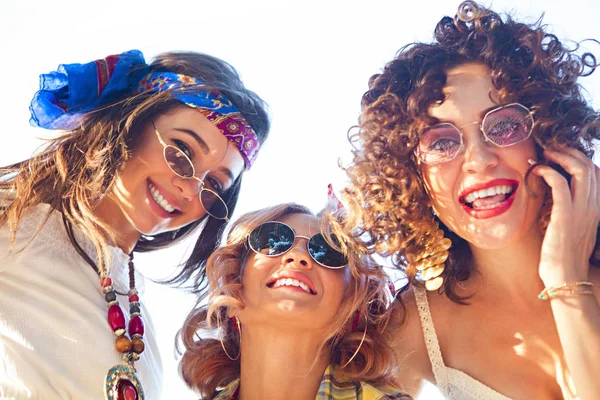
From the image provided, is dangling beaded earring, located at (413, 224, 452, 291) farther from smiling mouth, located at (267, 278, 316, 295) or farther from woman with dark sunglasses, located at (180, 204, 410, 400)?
smiling mouth, located at (267, 278, 316, 295)

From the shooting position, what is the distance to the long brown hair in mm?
3297

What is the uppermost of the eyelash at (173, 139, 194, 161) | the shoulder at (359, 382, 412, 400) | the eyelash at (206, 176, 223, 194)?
the eyelash at (173, 139, 194, 161)

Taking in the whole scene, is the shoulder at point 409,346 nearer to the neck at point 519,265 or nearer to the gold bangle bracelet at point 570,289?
the neck at point 519,265

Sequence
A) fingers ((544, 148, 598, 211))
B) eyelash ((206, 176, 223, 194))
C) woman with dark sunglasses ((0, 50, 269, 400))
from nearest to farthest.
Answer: woman with dark sunglasses ((0, 50, 269, 400)), fingers ((544, 148, 598, 211)), eyelash ((206, 176, 223, 194))

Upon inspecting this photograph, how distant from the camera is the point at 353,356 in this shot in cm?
331

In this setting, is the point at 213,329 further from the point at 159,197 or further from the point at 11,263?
the point at 11,263

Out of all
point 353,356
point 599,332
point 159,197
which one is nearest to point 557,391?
point 599,332

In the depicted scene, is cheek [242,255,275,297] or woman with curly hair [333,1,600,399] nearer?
woman with curly hair [333,1,600,399]

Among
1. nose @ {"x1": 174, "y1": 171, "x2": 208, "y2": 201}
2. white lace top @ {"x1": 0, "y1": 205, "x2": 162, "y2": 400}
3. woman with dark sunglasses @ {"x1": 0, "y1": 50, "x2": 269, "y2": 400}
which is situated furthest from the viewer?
nose @ {"x1": 174, "y1": 171, "x2": 208, "y2": 201}

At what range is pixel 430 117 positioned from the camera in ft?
10.7

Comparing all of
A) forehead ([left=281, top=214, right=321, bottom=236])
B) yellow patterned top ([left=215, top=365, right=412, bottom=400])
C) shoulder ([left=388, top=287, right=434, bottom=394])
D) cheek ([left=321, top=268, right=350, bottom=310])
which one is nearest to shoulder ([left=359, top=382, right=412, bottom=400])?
yellow patterned top ([left=215, top=365, right=412, bottom=400])

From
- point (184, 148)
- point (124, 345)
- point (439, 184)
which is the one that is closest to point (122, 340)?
point (124, 345)

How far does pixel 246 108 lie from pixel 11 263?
1512 mm

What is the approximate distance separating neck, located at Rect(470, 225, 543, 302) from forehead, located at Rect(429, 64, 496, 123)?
0.64 meters
